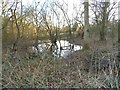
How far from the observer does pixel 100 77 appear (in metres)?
3.52

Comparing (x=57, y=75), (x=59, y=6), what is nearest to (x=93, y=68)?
(x=57, y=75)

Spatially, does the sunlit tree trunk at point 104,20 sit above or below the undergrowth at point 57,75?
above

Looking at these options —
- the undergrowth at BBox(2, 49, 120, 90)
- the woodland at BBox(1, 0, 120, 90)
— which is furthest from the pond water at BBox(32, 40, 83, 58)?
the undergrowth at BBox(2, 49, 120, 90)

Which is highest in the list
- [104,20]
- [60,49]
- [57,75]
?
[104,20]

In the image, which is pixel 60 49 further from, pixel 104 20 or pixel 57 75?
pixel 57 75

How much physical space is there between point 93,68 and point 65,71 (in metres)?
0.66

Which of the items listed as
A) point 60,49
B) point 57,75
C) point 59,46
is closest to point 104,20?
point 59,46

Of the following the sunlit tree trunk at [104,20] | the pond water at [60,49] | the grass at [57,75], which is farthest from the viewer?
the sunlit tree trunk at [104,20]

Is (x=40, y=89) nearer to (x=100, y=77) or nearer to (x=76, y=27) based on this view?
(x=100, y=77)

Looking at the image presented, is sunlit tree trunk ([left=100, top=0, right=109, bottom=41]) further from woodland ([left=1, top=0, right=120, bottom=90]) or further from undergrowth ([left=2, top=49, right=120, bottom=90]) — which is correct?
undergrowth ([left=2, top=49, right=120, bottom=90])

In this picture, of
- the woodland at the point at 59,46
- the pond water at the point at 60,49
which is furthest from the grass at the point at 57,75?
the pond water at the point at 60,49

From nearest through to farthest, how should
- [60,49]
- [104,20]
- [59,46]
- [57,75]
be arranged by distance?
[57,75] < [60,49] < [59,46] < [104,20]

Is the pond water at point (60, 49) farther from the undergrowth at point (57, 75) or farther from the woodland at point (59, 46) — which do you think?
the undergrowth at point (57, 75)

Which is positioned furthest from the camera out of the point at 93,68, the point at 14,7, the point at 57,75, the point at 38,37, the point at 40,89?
the point at 38,37
